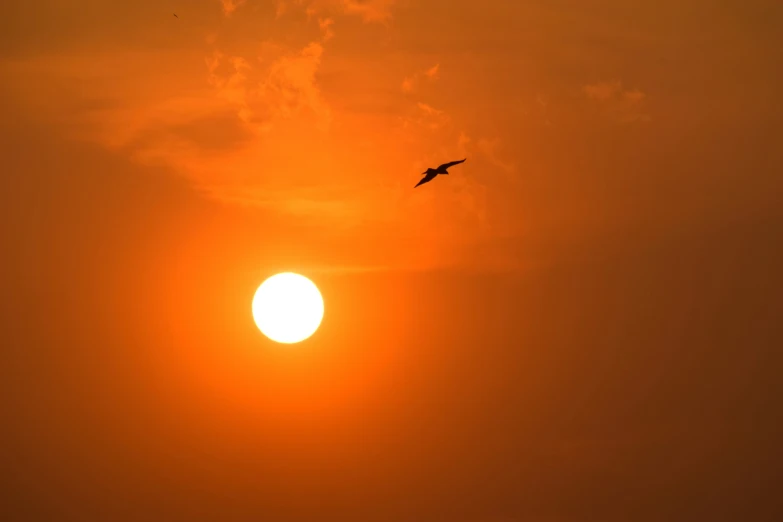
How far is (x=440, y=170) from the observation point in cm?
7662
